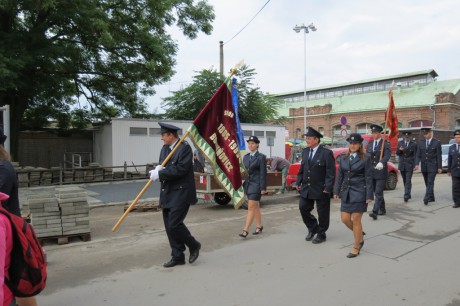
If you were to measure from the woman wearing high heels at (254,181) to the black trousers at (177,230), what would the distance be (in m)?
1.72

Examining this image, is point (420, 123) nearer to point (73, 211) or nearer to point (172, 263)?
point (73, 211)

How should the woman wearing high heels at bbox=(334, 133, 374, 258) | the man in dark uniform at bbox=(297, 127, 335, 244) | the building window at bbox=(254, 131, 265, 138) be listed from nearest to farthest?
1. the woman wearing high heels at bbox=(334, 133, 374, 258)
2. the man in dark uniform at bbox=(297, 127, 335, 244)
3. the building window at bbox=(254, 131, 265, 138)

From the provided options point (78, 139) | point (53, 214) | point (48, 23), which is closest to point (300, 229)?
point (53, 214)

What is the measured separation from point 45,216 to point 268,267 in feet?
13.2

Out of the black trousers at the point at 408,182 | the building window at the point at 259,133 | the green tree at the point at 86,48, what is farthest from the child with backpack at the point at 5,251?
the building window at the point at 259,133

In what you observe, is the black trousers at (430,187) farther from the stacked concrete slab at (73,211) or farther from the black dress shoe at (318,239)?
the stacked concrete slab at (73,211)

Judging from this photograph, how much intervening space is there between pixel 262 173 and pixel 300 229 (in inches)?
57.8

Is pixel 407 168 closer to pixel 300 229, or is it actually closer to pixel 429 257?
pixel 300 229

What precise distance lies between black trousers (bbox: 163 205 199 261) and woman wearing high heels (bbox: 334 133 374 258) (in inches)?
90.6

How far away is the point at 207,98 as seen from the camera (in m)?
23.3

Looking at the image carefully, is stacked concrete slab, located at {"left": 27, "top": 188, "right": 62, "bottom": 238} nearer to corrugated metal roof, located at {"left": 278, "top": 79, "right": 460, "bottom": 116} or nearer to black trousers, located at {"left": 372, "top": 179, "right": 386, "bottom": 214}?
black trousers, located at {"left": 372, "top": 179, "right": 386, "bottom": 214}

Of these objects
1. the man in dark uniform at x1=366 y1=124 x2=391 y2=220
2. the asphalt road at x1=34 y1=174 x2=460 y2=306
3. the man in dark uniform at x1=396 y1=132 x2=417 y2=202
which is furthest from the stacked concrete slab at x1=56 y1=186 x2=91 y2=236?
the man in dark uniform at x1=396 y1=132 x2=417 y2=202

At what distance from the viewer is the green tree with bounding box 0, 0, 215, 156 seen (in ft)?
47.7

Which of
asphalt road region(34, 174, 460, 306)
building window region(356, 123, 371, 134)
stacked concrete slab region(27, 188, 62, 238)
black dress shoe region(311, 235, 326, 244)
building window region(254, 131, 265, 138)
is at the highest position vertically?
building window region(356, 123, 371, 134)
